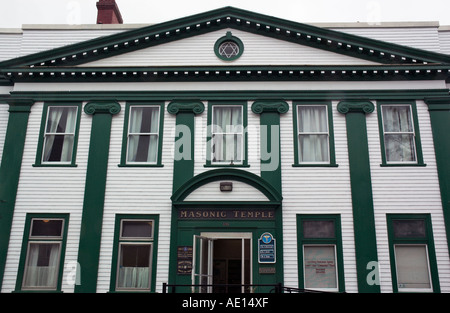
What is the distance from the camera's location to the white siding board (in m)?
15.6

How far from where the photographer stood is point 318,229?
554 inches

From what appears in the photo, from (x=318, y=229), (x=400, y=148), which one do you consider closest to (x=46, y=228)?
(x=318, y=229)

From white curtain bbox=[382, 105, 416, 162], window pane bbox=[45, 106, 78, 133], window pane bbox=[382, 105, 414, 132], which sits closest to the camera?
white curtain bbox=[382, 105, 416, 162]

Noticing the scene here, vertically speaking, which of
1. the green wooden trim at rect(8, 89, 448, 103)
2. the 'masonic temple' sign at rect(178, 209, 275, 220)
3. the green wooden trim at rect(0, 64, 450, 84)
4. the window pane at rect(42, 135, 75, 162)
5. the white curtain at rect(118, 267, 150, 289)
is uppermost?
the green wooden trim at rect(0, 64, 450, 84)

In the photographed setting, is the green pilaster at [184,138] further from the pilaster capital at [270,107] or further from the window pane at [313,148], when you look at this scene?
the window pane at [313,148]

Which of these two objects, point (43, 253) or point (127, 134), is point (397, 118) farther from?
point (43, 253)

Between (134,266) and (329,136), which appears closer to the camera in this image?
(134,266)

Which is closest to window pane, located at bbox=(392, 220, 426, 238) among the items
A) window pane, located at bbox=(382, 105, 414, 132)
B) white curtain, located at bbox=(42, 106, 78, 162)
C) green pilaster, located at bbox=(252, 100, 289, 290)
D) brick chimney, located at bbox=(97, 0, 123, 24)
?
window pane, located at bbox=(382, 105, 414, 132)

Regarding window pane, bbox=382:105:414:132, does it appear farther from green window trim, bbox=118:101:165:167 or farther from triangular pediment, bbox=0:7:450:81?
green window trim, bbox=118:101:165:167

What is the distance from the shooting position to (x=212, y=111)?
1530cm

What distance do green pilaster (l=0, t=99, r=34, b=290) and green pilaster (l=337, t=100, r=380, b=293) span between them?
10.6 meters

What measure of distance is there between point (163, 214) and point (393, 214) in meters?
7.18

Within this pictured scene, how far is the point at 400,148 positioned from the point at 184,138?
23.3 feet

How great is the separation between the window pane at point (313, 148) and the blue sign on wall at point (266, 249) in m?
2.77
